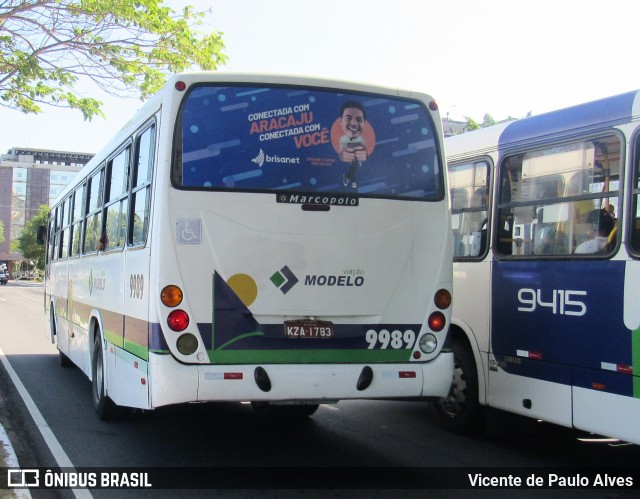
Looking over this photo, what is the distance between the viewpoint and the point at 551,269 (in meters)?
6.43

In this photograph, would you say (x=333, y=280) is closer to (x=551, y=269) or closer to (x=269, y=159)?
(x=269, y=159)

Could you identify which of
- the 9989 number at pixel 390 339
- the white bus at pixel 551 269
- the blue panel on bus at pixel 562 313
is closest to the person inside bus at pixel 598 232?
the white bus at pixel 551 269

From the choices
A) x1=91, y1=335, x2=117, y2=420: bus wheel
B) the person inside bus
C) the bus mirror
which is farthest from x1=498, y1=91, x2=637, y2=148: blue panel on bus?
the bus mirror

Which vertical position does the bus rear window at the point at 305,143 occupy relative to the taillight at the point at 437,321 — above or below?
above

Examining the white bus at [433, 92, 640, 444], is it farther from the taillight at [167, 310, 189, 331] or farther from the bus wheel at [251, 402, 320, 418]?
the taillight at [167, 310, 189, 331]

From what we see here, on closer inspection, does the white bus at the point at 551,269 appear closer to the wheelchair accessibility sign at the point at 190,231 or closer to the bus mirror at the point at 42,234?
the wheelchair accessibility sign at the point at 190,231

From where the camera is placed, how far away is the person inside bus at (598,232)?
5.89 m

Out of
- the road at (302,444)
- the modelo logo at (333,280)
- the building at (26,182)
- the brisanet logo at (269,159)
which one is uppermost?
the building at (26,182)

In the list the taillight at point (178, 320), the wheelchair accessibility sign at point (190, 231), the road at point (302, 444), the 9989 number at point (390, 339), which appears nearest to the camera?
the taillight at point (178, 320)

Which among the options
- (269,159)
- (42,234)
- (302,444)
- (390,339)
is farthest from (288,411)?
(42,234)

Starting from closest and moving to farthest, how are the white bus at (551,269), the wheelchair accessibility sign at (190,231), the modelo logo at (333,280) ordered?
the wheelchair accessibility sign at (190,231)
the white bus at (551,269)
the modelo logo at (333,280)

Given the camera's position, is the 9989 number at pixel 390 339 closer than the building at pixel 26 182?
Yes

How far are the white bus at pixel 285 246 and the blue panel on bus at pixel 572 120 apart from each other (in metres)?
1.07

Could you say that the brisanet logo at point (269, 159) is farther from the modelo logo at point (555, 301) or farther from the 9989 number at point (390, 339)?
the modelo logo at point (555, 301)
